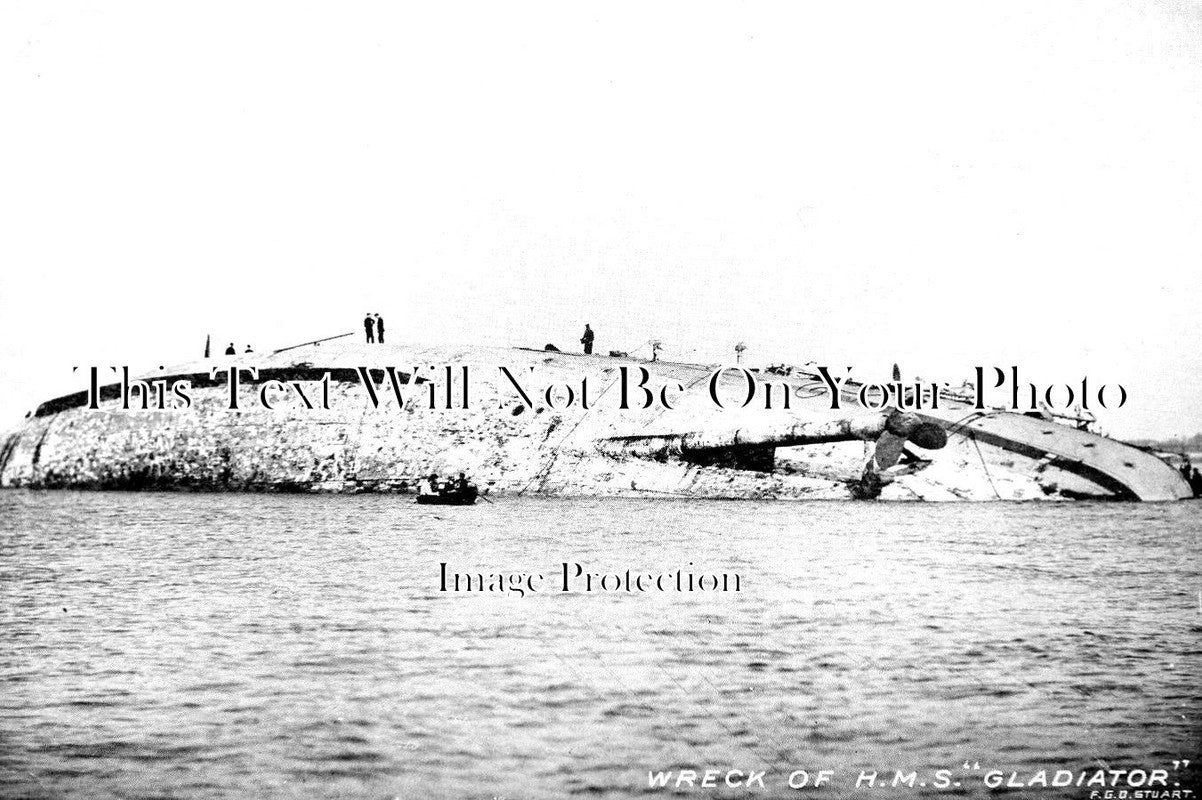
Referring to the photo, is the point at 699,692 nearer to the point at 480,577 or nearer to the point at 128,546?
the point at 480,577

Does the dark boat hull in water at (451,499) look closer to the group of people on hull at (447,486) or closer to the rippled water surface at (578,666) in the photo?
the group of people on hull at (447,486)

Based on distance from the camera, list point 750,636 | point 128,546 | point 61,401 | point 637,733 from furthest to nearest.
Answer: point 61,401 < point 128,546 < point 750,636 < point 637,733

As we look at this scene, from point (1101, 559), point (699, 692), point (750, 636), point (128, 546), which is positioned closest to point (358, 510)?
point (128, 546)

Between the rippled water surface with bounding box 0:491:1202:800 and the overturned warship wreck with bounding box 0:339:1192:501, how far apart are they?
9252 mm

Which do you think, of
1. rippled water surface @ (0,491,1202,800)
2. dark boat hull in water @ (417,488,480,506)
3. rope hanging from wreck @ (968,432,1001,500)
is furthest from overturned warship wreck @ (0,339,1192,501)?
rippled water surface @ (0,491,1202,800)

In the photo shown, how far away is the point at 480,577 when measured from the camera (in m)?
18.9

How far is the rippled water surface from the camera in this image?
31.3ft

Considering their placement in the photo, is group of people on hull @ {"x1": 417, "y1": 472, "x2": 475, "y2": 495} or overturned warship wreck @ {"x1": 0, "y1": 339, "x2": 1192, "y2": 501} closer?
overturned warship wreck @ {"x1": 0, "y1": 339, "x2": 1192, "y2": 501}

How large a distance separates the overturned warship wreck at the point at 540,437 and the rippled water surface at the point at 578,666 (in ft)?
30.4

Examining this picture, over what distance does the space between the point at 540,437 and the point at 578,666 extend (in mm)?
25557

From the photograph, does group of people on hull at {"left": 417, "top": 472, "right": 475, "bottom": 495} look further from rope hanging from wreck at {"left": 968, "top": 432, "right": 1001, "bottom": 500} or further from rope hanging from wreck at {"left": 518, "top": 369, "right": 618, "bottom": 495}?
rope hanging from wreck at {"left": 968, "top": 432, "right": 1001, "bottom": 500}

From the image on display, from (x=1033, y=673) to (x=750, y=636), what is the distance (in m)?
2.89

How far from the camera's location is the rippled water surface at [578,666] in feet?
31.3

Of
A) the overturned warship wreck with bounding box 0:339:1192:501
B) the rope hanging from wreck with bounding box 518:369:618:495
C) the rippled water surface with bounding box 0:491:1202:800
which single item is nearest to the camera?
the rippled water surface with bounding box 0:491:1202:800
